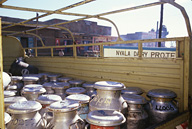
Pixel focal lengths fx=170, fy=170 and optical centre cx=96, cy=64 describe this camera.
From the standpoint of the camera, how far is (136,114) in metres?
2.08

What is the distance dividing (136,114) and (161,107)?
1.10ft

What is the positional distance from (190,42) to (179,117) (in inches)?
38.9

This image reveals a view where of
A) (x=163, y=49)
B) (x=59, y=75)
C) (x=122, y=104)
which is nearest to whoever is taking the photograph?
(x=122, y=104)

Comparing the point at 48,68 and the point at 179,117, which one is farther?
the point at 48,68

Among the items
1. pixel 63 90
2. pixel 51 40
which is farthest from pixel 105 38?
pixel 63 90

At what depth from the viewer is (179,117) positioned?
6.63ft

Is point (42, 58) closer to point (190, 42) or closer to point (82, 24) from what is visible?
point (190, 42)

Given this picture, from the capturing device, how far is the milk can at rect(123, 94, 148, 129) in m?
2.05

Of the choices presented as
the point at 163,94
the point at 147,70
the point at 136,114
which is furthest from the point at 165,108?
the point at 147,70

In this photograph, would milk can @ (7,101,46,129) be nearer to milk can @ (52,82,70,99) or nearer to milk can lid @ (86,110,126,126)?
Answer: milk can lid @ (86,110,126,126)

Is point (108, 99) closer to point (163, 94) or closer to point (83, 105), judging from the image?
point (83, 105)

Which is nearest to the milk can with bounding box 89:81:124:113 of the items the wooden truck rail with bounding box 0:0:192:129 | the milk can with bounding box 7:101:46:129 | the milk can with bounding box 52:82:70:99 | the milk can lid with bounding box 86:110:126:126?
the milk can lid with bounding box 86:110:126:126

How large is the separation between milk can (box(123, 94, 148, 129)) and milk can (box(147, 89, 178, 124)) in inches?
5.0

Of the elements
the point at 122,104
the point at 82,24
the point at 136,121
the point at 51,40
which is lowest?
the point at 136,121
